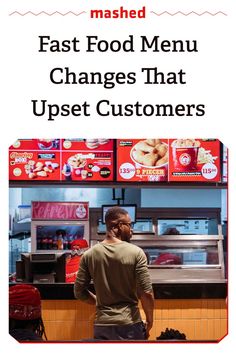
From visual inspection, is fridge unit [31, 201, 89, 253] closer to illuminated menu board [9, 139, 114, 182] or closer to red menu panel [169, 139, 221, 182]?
illuminated menu board [9, 139, 114, 182]

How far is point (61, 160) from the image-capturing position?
16.7 ft

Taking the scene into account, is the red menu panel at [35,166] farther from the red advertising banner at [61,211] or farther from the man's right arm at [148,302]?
the man's right arm at [148,302]

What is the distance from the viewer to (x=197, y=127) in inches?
105

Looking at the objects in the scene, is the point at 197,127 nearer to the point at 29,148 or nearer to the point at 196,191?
the point at 29,148

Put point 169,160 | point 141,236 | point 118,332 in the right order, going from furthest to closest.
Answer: point 141,236
point 169,160
point 118,332

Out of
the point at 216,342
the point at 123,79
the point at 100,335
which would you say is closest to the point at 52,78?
the point at 123,79

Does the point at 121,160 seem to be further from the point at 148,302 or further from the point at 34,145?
the point at 148,302

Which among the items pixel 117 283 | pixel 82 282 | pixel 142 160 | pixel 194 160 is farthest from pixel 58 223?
pixel 117 283

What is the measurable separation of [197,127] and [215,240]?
2.98 metres

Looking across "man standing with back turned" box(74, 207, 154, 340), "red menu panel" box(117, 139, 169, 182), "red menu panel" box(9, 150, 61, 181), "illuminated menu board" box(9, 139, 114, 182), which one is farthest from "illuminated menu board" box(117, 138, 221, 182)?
"man standing with back turned" box(74, 207, 154, 340)

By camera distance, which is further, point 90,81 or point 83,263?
point 83,263

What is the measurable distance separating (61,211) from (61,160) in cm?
69

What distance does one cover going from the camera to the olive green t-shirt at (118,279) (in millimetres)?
3652

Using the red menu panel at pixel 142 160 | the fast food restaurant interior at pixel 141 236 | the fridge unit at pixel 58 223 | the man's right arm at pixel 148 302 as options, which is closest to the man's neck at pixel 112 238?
the man's right arm at pixel 148 302
